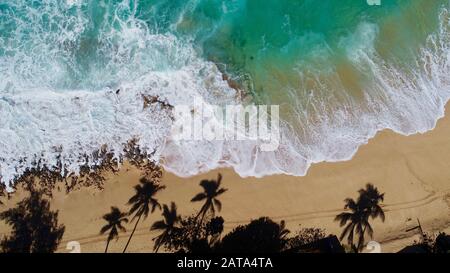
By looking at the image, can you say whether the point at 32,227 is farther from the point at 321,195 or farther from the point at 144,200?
the point at 321,195

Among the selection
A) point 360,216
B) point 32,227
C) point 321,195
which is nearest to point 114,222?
point 32,227

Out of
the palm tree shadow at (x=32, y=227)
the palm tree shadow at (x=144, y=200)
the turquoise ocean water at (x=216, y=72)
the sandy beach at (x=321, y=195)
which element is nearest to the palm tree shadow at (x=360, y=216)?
the sandy beach at (x=321, y=195)

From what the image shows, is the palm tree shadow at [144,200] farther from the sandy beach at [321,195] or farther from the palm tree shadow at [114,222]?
the palm tree shadow at [114,222]

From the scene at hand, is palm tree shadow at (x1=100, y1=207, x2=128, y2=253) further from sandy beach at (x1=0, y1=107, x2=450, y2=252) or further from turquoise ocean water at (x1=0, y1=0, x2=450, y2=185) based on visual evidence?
turquoise ocean water at (x1=0, y1=0, x2=450, y2=185)

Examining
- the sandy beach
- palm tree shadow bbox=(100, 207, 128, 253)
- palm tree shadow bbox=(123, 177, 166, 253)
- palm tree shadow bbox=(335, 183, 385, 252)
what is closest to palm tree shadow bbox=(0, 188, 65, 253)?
the sandy beach
